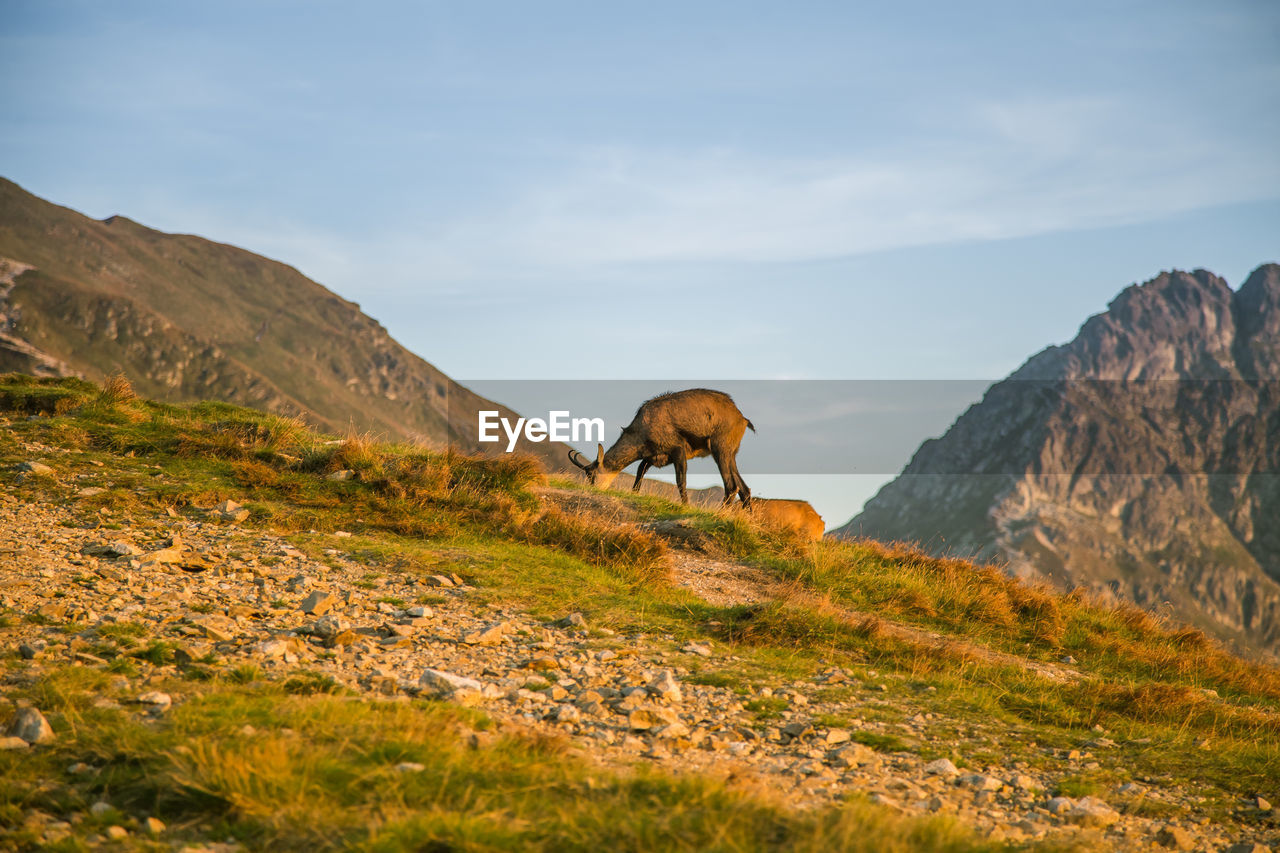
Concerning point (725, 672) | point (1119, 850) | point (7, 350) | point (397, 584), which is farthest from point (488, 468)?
point (7, 350)

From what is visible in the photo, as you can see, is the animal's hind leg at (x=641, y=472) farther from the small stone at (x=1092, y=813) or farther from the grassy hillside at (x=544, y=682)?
the small stone at (x=1092, y=813)

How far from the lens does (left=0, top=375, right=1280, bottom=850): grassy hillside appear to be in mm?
4211

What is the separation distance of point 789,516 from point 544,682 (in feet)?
35.8

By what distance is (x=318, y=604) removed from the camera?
27.0ft

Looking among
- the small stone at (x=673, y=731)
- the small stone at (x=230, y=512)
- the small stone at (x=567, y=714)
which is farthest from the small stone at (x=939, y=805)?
the small stone at (x=230, y=512)

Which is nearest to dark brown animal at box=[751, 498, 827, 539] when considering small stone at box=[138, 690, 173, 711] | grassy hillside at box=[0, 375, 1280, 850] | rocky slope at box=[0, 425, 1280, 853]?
grassy hillside at box=[0, 375, 1280, 850]

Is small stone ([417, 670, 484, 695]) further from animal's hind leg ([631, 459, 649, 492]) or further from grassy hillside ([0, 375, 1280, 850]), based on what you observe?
animal's hind leg ([631, 459, 649, 492])

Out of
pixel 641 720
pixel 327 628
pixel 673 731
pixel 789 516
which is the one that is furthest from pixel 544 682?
pixel 789 516

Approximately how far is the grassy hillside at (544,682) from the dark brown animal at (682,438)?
5.72 ft

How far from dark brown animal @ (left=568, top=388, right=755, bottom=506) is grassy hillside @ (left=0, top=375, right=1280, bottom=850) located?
1.74m

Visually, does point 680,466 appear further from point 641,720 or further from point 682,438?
point 641,720

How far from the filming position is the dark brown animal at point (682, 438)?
19.1m

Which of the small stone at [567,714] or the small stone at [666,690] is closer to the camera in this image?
the small stone at [567,714]

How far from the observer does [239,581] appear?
29.8 ft
